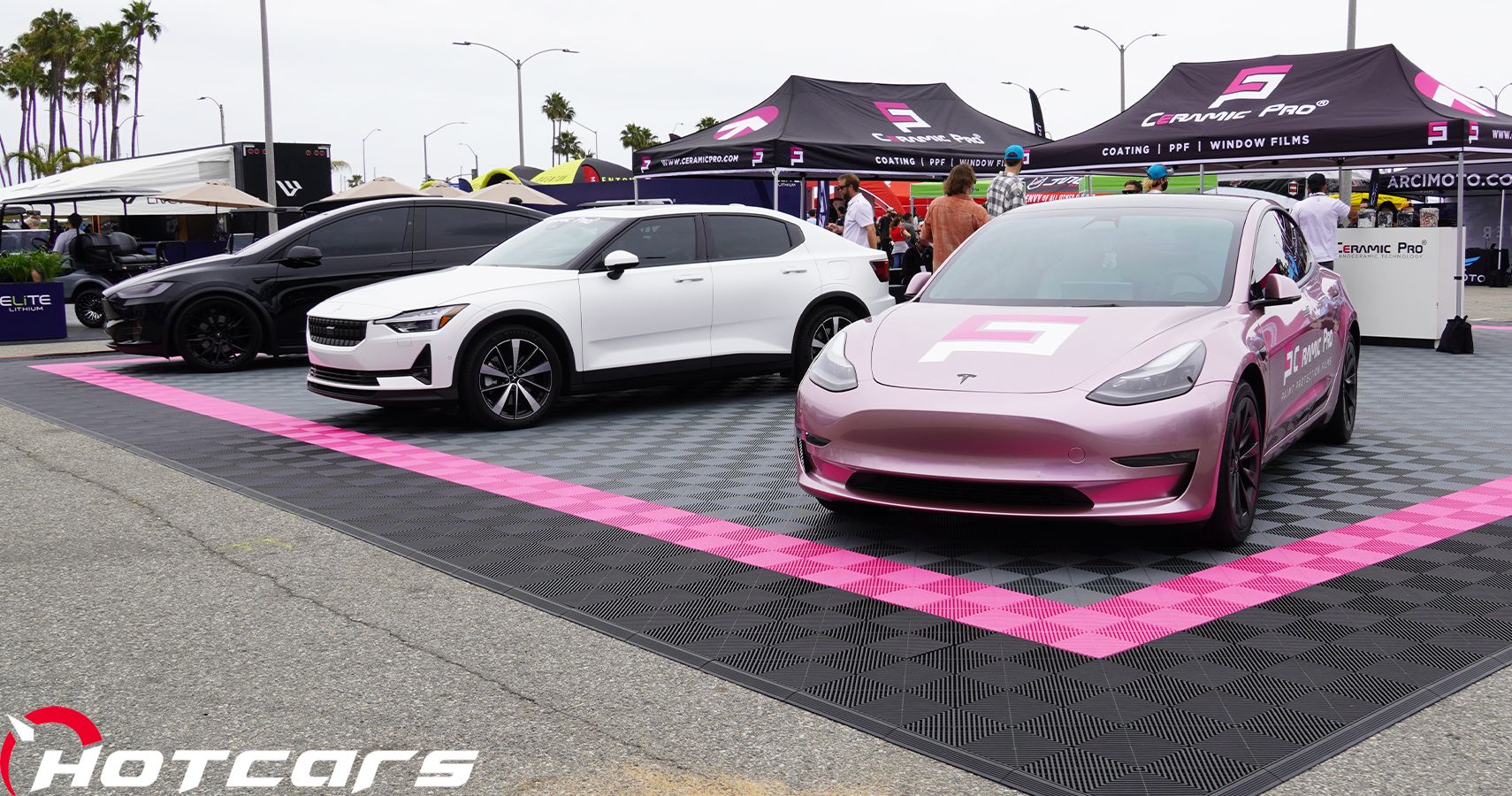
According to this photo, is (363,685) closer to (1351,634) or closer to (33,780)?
(33,780)

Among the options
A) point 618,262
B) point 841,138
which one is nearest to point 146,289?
point 618,262

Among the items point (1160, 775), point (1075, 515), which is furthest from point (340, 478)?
point (1160, 775)

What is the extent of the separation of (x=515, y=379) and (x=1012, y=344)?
4377 millimetres

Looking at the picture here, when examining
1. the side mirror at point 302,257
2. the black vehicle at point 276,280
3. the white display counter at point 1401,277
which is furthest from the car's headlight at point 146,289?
the white display counter at point 1401,277

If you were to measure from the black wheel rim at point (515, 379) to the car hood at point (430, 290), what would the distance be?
0.42 meters

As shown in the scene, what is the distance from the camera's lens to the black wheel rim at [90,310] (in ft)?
65.3

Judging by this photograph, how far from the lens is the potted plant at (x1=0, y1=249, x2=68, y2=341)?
1714 cm

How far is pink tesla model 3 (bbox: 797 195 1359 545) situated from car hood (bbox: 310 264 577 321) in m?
3.31

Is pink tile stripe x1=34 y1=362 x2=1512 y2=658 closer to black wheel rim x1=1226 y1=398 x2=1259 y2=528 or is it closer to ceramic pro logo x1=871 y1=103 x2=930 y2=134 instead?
black wheel rim x1=1226 y1=398 x2=1259 y2=528

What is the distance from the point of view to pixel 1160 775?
11.0ft

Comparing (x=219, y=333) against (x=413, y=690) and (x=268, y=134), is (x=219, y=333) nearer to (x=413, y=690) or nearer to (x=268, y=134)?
(x=413, y=690)

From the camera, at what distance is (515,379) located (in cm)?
908

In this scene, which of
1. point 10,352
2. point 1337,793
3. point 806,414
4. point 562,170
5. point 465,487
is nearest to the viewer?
point 1337,793

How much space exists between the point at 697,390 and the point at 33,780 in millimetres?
8090
